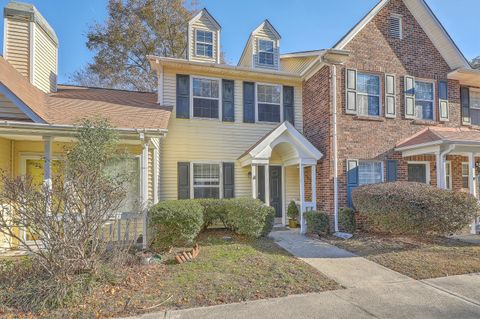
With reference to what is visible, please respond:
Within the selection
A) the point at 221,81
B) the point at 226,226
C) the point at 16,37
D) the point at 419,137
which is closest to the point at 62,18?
the point at 16,37

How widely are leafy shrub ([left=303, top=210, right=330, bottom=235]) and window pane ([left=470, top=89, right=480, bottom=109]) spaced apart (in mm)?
8529

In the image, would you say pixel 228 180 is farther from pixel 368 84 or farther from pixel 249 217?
pixel 368 84

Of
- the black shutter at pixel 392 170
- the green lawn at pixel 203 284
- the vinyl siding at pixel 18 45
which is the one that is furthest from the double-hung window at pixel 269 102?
the vinyl siding at pixel 18 45

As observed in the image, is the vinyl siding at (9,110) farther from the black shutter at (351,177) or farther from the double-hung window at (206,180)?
the black shutter at (351,177)

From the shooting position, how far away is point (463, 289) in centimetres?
482

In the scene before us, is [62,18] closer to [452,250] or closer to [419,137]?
[419,137]

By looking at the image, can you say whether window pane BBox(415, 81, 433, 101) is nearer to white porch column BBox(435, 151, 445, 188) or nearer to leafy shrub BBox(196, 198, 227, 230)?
white porch column BBox(435, 151, 445, 188)

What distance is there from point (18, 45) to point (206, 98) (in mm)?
6308

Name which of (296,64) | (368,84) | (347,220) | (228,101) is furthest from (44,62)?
(347,220)

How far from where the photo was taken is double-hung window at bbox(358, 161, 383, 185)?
9758 mm

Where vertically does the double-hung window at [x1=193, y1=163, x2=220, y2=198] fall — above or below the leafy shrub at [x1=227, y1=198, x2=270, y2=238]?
above

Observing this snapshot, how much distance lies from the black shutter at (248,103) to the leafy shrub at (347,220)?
4.55 metres

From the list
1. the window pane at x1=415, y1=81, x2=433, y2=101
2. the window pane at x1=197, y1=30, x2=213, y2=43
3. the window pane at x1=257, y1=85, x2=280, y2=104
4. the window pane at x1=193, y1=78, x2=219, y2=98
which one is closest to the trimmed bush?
the window pane at x1=257, y1=85, x2=280, y2=104

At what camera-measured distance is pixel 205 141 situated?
10.1 m
